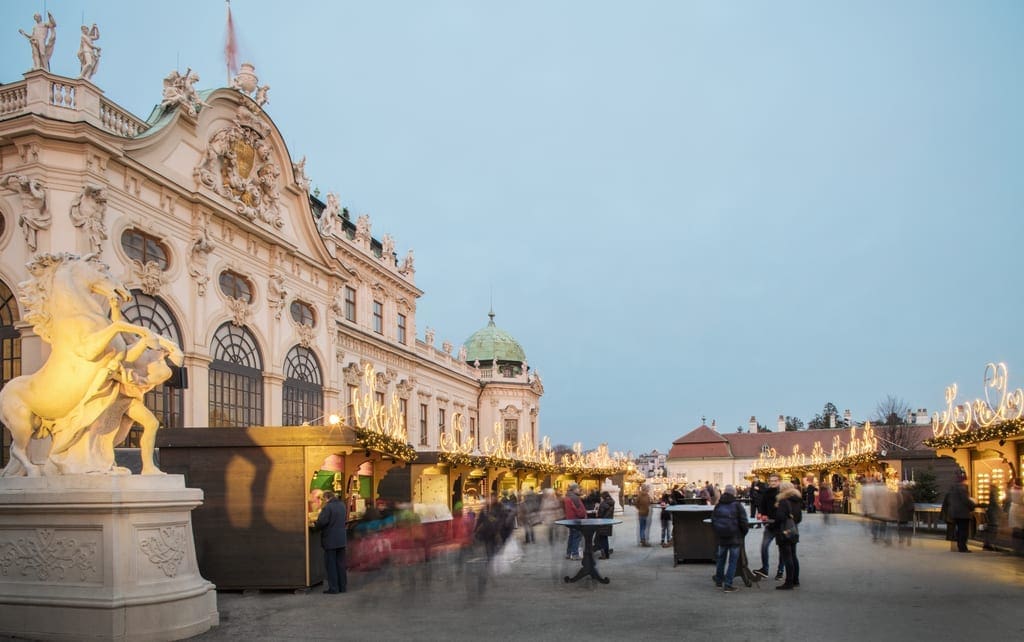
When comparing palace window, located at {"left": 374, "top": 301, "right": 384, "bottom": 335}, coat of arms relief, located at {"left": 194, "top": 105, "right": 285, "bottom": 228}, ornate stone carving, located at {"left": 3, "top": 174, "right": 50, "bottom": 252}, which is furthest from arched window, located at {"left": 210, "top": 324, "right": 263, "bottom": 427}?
palace window, located at {"left": 374, "top": 301, "right": 384, "bottom": 335}

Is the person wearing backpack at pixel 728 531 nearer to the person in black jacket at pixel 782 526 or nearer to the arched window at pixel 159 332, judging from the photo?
the person in black jacket at pixel 782 526

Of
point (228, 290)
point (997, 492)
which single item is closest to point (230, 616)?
point (228, 290)

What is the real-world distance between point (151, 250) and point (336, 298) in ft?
33.2

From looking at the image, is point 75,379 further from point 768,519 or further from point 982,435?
point 982,435

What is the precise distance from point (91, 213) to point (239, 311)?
627 cm

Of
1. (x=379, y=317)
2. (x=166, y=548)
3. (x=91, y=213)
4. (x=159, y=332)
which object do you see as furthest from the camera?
(x=379, y=317)

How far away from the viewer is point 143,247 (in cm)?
2164

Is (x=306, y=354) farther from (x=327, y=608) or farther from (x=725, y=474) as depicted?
(x=725, y=474)

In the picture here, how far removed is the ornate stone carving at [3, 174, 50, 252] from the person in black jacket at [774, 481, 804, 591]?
15.3m

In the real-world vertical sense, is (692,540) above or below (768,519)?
below

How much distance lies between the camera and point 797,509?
14.6 metres

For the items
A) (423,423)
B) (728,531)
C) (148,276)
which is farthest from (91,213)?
(423,423)

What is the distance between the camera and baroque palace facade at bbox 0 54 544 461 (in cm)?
1884

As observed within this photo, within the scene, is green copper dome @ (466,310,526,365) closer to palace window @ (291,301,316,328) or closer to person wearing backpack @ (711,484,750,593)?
palace window @ (291,301,316,328)
